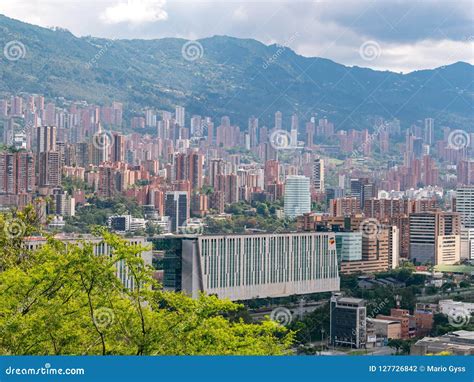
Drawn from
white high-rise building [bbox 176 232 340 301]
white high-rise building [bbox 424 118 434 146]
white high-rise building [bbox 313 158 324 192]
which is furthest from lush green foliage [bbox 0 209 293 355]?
white high-rise building [bbox 313 158 324 192]

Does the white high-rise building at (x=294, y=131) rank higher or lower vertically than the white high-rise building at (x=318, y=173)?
higher

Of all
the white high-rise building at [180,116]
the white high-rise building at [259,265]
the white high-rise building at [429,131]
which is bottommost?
the white high-rise building at [259,265]

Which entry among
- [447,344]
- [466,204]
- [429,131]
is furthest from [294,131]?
[447,344]

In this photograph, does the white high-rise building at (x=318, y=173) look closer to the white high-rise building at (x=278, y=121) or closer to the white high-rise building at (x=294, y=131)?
the white high-rise building at (x=294, y=131)

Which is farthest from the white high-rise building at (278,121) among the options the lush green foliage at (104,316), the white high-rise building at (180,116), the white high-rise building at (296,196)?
the lush green foliage at (104,316)

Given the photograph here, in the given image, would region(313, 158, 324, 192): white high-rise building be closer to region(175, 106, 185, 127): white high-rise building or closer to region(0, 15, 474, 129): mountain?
region(0, 15, 474, 129): mountain

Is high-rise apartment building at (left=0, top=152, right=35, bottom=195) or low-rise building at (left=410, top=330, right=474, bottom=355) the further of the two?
high-rise apartment building at (left=0, top=152, right=35, bottom=195)
